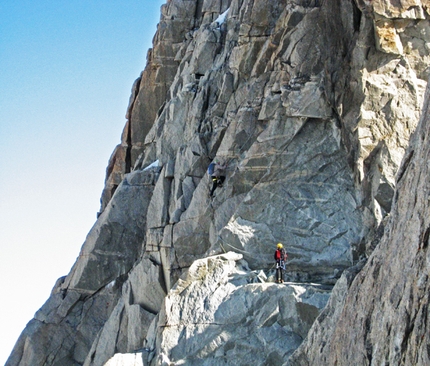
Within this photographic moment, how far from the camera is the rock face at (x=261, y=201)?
75.0 feet

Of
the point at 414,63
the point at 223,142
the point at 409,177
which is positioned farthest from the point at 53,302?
the point at 409,177

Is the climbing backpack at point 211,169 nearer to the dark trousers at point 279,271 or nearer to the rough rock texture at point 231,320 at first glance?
the rough rock texture at point 231,320

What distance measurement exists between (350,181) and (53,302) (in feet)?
72.5

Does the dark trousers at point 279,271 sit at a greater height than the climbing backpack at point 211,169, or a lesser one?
lesser

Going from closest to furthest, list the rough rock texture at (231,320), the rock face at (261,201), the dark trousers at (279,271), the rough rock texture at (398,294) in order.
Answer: the rough rock texture at (398,294) < the rough rock texture at (231,320) < the rock face at (261,201) < the dark trousers at (279,271)

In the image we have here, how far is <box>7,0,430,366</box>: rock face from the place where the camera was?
22859mm

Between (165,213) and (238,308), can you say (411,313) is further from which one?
(165,213)

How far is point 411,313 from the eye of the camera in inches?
415

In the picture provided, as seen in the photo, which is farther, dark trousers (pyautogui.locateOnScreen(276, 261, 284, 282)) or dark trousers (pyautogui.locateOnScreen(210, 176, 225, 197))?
dark trousers (pyautogui.locateOnScreen(210, 176, 225, 197))

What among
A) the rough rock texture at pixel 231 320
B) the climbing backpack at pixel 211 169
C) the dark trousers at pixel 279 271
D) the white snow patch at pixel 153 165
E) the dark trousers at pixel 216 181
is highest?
the white snow patch at pixel 153 165

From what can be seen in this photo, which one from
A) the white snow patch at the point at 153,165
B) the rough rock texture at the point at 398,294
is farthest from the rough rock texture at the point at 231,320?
the white snow patch at the point at 153,165

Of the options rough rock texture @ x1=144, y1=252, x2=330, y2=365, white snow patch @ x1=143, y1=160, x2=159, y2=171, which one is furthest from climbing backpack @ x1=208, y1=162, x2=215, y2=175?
white snow patch @ x1=143, y1=160, x2=159, y2=171

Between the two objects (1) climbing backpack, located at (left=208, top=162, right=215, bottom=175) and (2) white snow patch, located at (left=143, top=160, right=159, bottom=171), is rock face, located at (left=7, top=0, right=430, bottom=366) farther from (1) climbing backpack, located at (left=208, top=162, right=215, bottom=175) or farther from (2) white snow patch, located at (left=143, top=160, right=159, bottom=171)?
(1) climbing backpack, located at (left=208, top=162, right=215, bottom=175)

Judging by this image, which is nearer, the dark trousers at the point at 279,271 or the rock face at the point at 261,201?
the rock face at the point at 261,201
